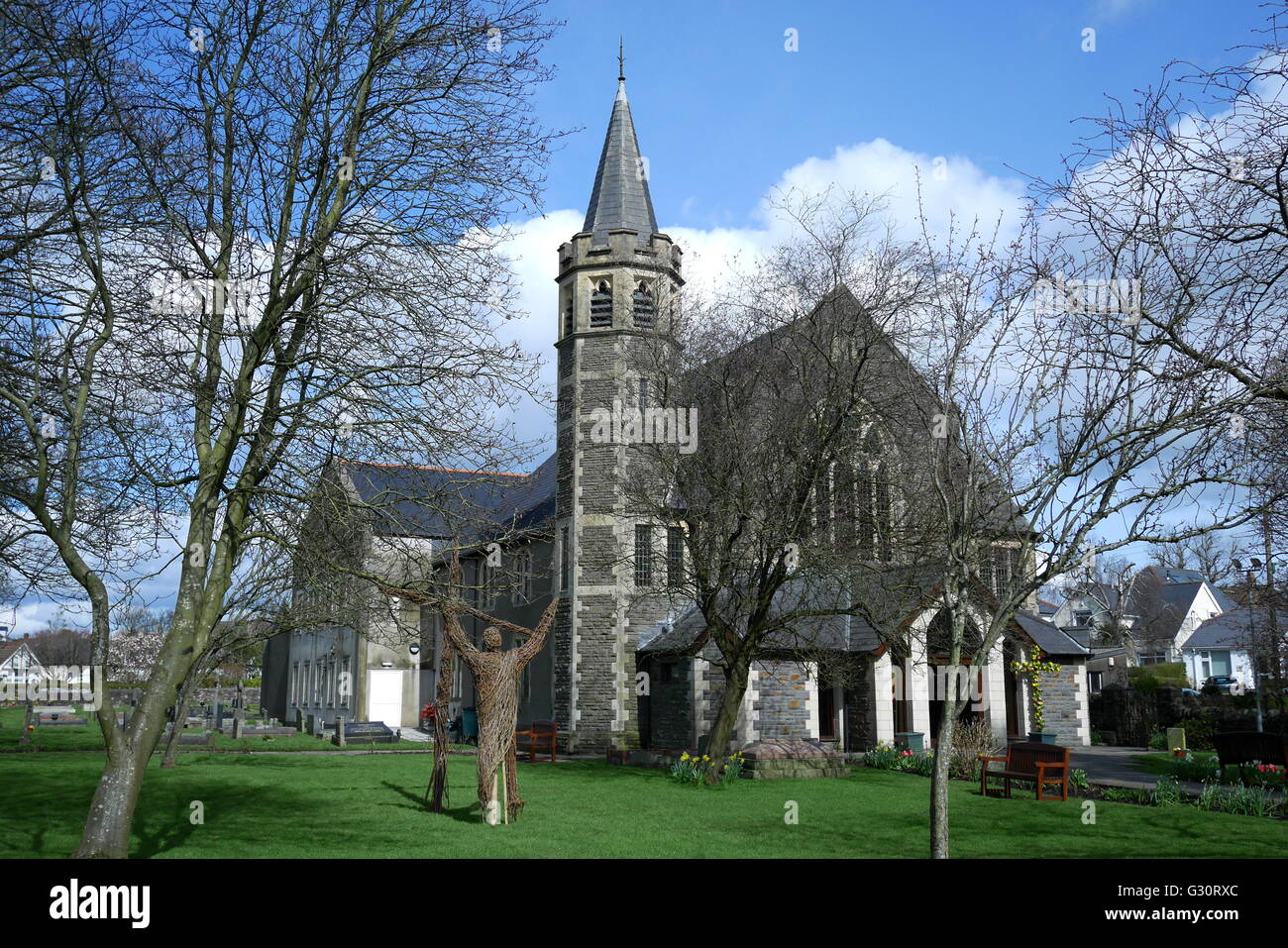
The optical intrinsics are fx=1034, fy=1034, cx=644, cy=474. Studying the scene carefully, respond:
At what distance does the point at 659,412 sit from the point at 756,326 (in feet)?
8.80

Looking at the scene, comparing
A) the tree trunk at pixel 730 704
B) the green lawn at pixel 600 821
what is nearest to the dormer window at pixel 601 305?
the tree trunk at pixel 730 704

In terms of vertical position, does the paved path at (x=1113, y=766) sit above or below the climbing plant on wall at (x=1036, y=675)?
below

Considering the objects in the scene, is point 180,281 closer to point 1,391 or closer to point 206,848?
point 1,391

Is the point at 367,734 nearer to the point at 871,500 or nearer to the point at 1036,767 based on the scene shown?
the point at 871,500

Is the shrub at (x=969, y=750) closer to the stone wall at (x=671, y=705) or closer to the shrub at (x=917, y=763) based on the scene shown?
the shrub at (x=917, y=763)

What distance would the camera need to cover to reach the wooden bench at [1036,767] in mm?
18203

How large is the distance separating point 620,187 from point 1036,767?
921 inches

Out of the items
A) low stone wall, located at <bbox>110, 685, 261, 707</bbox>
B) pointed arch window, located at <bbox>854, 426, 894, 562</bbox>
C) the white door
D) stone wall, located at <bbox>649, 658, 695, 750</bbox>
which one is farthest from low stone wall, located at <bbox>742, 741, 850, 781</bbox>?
low stone wall, located at <bbox>110, 685, 261, 707</bbox>

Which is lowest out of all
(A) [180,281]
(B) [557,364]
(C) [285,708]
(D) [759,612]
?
(C) [285,708]

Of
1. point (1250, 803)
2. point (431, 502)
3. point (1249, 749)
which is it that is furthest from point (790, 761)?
point (431, 502)

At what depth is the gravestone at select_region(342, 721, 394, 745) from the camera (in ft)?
118

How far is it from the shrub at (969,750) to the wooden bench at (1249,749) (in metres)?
4.62

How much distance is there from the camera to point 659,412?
21.8 m

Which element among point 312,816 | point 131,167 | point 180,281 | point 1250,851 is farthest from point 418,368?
point 1250,851
